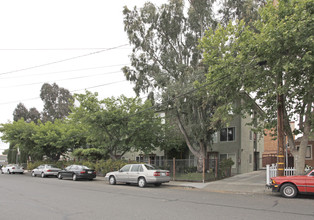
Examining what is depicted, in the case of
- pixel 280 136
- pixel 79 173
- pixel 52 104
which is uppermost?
pixel 52 104

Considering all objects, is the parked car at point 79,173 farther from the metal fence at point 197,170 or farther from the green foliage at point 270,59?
the green foliage at point 270,59

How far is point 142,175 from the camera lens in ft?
54.1

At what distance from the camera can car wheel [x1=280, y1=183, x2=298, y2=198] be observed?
11.6m

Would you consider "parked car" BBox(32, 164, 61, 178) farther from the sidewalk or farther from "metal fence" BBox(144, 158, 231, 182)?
the sidewalk

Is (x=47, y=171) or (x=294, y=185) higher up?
(x=294, y=185)

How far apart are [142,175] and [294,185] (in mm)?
8425

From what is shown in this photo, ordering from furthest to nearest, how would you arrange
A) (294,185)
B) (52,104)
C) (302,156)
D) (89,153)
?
1. (52,104)
2. (89,153)
3. (302,156)
4. (294,185)

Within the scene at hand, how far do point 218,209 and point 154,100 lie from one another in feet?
46.3

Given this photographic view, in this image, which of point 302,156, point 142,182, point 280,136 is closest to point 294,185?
point 280,136

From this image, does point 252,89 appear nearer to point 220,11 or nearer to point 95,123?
point 220,11

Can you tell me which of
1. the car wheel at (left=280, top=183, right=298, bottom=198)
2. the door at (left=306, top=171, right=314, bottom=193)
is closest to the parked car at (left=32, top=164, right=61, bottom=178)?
the car wheel at (left=280, top=183, right=298, bottom=198)

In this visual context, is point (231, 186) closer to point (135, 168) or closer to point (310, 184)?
point (310, 184)

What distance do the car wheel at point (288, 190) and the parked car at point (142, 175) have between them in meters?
7.08

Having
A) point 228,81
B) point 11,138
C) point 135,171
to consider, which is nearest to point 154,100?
point 135,171
